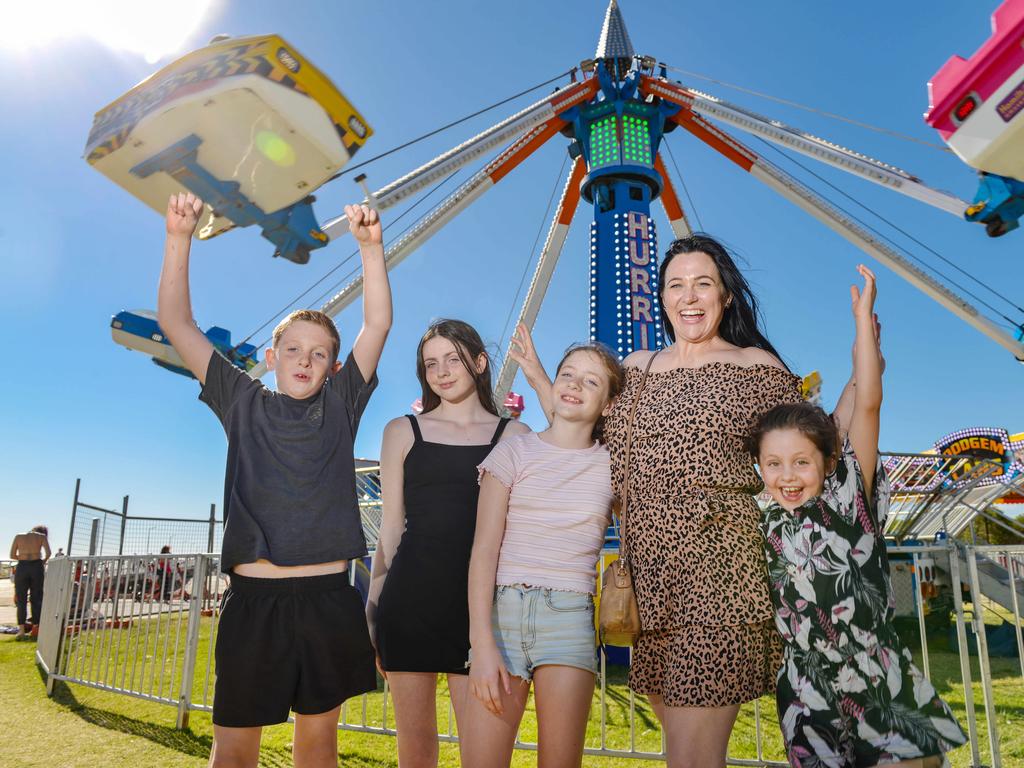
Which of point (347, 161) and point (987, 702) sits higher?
point (347, 161)

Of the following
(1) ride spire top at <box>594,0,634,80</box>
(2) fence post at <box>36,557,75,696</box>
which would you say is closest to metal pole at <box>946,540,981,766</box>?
(2) fence post at <box>36,557,75,696</box>

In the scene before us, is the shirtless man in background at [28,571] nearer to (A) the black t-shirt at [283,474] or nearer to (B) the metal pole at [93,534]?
(B) the metal pole at [93,534]

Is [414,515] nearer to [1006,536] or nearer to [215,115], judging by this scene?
[215,115]

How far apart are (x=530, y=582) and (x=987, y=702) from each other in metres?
3.18

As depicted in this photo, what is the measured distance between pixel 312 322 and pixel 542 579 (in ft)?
3.81

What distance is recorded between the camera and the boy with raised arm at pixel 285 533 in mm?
2018

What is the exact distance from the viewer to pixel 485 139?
11.5m

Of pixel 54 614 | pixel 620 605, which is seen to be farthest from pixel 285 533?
pixel 54 614

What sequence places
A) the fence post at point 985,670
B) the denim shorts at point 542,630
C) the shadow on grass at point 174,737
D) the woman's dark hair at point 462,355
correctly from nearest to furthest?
1. the denim shorts at point 542,630
2. the woman's dark hair at point 462,355
3. the fence post at point 985,670
4. the shadow on grass at point 174,737

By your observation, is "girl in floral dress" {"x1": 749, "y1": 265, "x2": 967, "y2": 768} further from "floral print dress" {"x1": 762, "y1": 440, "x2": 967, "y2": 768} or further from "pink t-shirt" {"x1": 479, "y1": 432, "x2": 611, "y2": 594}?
"pink t-shirt" {"x1": 479, "y1": 432, "x2": 611, "y2": 594}

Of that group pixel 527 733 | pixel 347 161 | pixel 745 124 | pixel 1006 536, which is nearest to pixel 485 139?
pixel 745 124

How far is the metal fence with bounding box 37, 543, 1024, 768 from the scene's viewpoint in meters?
3.85

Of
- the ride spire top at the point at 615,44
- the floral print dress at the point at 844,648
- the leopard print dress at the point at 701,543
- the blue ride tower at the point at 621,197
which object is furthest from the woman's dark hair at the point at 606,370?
the ride spire top at the point at 615,44

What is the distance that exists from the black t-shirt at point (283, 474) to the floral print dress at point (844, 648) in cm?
129
